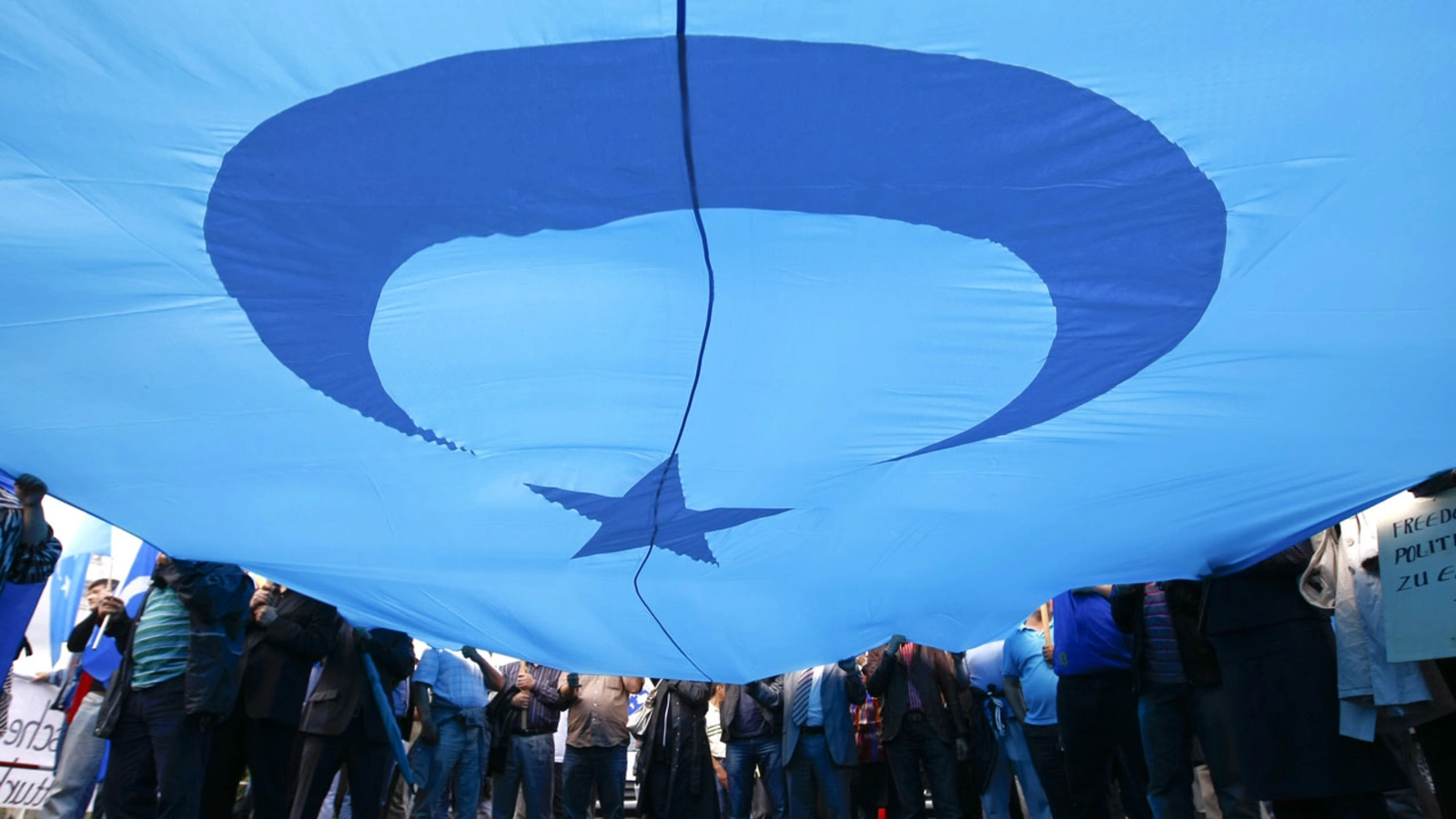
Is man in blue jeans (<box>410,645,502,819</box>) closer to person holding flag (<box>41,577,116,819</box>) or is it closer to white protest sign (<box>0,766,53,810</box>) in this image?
person holding flag (<box>41,577,116,819</box>)

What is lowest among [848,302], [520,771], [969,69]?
[520,771]

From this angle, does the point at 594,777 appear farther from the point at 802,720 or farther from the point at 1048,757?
the point at 1048,757

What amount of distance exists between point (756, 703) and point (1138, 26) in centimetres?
615

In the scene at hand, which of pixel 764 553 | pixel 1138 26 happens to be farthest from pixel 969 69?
pixel 764 553

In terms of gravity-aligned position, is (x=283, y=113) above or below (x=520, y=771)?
above

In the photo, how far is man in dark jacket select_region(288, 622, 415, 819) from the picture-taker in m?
5.21

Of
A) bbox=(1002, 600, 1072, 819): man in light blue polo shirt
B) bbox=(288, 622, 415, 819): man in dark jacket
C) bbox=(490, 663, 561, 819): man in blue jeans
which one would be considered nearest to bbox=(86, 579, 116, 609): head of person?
bbox=(288, 622, 415, 819): man in dark jacket

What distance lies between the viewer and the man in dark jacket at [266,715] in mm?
4711

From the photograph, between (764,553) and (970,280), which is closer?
(970,280)

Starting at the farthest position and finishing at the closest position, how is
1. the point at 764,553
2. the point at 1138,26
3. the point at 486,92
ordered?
the point at 764,553 → the point at 486,92 → the point at 1138,26

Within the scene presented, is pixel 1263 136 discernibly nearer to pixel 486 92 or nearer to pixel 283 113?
pixel 486 92

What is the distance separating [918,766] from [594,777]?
2.33 meters

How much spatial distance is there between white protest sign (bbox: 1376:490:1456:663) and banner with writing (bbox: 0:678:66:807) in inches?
270

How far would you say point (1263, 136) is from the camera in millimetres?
1934
